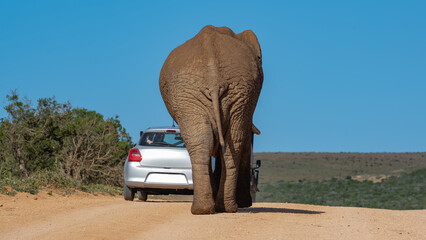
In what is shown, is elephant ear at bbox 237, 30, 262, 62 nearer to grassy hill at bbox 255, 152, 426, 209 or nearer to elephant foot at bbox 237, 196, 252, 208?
elephant foot at bbox 237, 196, 252, 208

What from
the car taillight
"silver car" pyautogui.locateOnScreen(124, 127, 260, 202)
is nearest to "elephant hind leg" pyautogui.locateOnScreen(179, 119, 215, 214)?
"silver car" pyautogui.locateOnScreen(124, 127, 260, 202)

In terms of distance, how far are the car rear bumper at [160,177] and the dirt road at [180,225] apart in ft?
9.45

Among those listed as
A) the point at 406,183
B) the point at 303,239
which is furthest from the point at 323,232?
the point at 406,183

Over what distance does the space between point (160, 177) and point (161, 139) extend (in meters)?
1.40

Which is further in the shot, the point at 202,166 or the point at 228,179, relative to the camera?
the point at 228,179

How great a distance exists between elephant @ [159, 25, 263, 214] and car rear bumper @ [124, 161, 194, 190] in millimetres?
3691

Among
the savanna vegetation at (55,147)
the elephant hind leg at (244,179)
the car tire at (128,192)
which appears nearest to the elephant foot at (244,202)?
the elephant hind leg at (244,179)

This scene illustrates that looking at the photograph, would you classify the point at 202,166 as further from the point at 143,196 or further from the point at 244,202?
the point at 143,196

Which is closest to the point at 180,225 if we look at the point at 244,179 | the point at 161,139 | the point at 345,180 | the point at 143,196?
the point at 244,179

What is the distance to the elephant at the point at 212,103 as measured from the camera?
10.0m

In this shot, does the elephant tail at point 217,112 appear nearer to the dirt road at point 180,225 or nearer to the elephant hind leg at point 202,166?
the elephant hind leg at point 202,166

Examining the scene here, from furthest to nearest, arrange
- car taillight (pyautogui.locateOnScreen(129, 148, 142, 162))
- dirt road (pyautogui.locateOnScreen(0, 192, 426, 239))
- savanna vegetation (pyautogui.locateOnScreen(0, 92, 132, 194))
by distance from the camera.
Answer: savanna vegetation (pyautogui.locateOnScreen(0, 92, 132, 194)) < car taillight (pyautogui.locateOnScreen(129, 148, 142, 162)) < dirt road (pyautogui.locateOnScreen(0, 192, 426, 239))

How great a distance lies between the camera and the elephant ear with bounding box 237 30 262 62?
11.3 m

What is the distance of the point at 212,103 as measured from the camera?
32.9 ft
